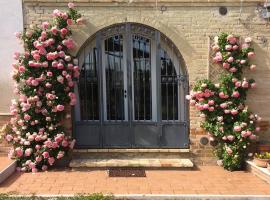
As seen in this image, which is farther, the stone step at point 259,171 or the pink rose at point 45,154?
the pink rose at point 45,154

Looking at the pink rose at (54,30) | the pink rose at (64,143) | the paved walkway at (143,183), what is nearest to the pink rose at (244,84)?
the paved walkway at (143,183)

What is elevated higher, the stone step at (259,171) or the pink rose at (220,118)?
the pink rose at (220,118)

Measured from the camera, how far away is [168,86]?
318 inches

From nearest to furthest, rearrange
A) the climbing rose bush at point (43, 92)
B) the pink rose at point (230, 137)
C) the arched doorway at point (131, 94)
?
the climbing rose bush at point (43, 92) < the pink rose at point (230, 137) < the arched doorway at point (131, 94)

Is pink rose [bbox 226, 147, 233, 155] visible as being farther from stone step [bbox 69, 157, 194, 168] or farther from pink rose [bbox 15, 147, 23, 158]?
pink rose [bbox 15, 147, 23, 158]

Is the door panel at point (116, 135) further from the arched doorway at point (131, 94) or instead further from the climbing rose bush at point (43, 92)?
the climbing rose bush at point (43, 92)

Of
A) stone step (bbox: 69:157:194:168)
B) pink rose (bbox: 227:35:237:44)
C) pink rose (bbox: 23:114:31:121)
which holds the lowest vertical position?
stone step (bbox: 69:157:194:168)

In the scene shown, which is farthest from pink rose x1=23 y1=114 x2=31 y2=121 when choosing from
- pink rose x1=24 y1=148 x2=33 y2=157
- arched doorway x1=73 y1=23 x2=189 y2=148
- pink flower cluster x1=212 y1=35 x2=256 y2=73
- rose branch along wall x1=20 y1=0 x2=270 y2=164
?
pink flower cluster x1=212 y1=35 x2=256 y2=73

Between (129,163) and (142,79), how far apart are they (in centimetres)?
196

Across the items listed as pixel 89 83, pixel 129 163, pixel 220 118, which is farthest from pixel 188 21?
pixel 129 163

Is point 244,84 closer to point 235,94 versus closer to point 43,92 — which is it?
point 235,94

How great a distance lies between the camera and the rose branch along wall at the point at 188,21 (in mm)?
7676

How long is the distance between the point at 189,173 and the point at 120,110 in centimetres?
213

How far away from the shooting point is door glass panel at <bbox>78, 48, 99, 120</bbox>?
805 centimetres
